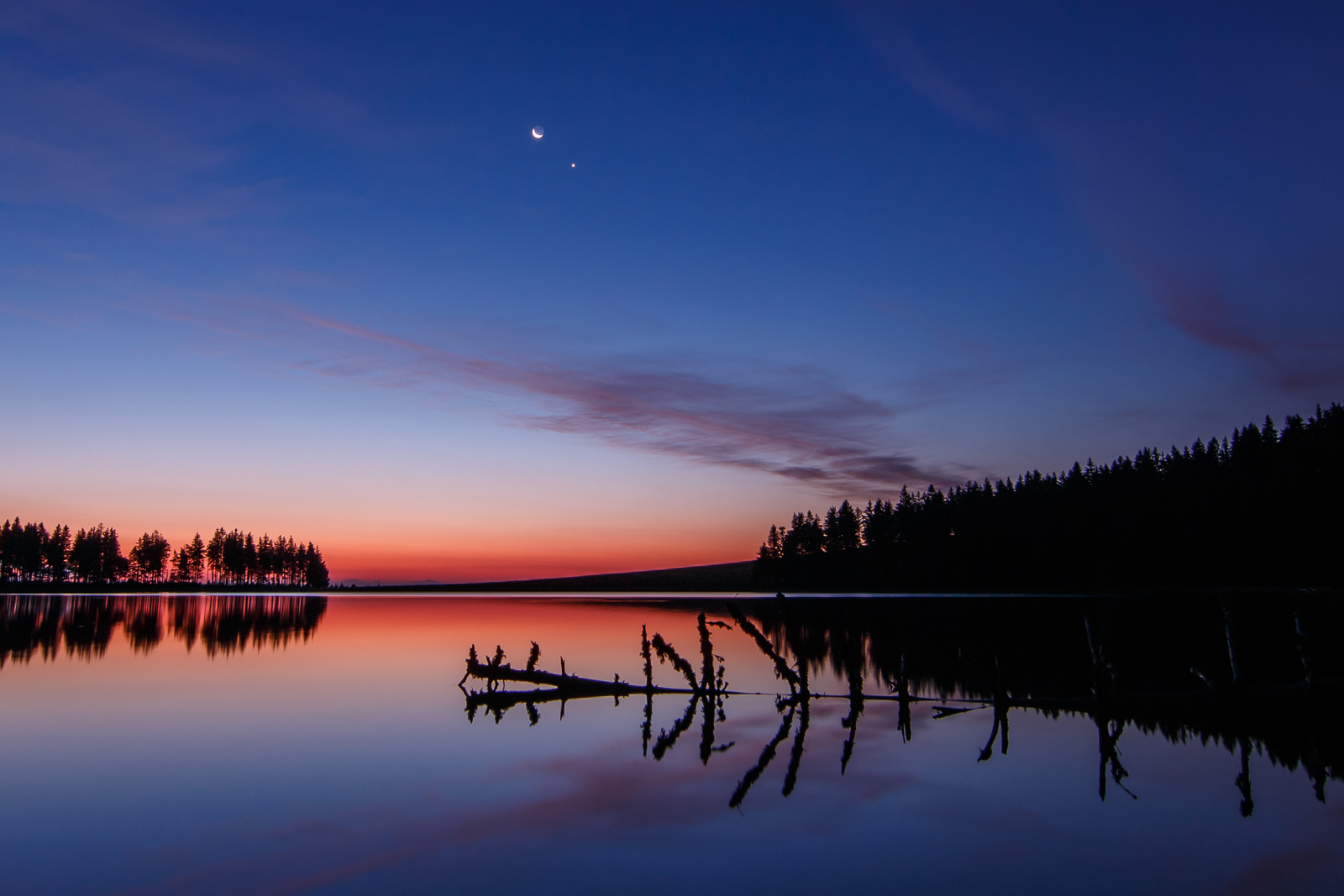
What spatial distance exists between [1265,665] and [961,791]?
1056 inches

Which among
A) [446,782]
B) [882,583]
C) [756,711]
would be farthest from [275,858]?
[882,583]

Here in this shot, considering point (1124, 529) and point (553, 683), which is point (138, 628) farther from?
point (1124, 529)

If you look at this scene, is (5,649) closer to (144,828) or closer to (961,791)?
(144,828)

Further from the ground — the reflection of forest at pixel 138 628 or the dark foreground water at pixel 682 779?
the dark foreground water at pixel 682 779

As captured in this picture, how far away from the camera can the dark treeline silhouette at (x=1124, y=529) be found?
88.8 m

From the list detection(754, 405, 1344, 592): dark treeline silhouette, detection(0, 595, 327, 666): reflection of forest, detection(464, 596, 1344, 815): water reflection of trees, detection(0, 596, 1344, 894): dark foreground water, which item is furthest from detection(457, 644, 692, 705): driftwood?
detection(754, 405, 1344, 592): dark treeline silhouette

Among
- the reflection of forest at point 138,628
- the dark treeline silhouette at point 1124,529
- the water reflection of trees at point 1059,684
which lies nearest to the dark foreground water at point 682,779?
the water reflection of trees at point 1059,684

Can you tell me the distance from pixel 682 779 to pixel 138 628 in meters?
61.1

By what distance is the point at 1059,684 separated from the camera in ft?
106

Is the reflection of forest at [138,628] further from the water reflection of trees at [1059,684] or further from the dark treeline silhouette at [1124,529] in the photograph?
the dark treeline silhouette at [1124,529]

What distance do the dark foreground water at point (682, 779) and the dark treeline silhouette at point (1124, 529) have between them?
202 feet

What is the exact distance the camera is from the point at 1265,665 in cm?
3578

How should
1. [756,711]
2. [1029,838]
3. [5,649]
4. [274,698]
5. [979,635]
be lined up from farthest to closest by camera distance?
1. [979,635]
2. [5,649]
3. [274,698]
4. [756,711]
5. [1029,838]

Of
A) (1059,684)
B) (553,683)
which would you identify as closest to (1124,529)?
(1059,684)
